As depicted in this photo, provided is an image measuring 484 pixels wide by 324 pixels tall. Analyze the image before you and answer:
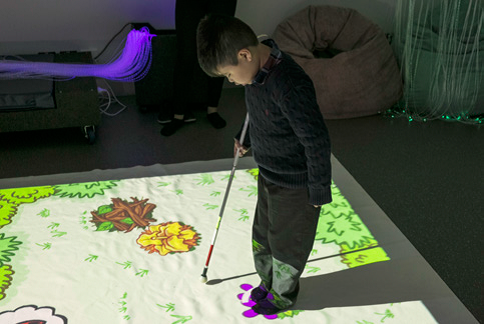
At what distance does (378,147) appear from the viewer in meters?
3.16

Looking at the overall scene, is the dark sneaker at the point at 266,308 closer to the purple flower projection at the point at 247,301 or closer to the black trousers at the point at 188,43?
the purple flower projection at the point at 247,301

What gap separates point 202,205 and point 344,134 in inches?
49.6

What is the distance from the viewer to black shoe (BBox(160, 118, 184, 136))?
10.8 feet

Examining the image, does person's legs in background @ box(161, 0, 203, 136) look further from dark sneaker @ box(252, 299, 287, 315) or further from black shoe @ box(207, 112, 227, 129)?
dark sneaker @ box(252, 299, 287, 315)

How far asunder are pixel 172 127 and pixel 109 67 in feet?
2.42

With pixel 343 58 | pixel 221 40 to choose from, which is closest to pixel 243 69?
pixel 221 40

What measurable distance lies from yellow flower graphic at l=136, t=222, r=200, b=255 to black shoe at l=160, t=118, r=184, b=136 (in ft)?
3.50

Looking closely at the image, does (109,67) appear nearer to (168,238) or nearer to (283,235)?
(168,238)

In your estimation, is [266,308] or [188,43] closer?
[266,308]

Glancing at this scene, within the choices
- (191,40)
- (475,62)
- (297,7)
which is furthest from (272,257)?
(297,7)

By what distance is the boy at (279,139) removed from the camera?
1.36 meters

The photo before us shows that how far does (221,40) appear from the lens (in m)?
1.33

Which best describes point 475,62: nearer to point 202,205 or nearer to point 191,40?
point 191,40

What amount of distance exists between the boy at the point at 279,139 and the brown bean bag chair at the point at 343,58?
1.80 metres
